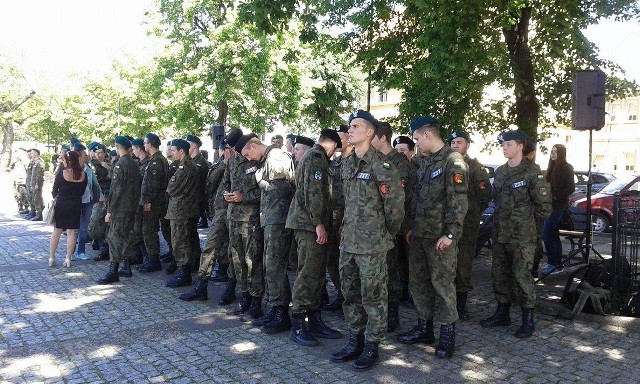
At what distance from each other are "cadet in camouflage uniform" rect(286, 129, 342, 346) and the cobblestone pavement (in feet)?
1.21

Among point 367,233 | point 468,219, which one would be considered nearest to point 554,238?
point 468,219

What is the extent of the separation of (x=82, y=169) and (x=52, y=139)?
169ft

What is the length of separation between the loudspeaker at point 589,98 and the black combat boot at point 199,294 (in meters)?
5.36

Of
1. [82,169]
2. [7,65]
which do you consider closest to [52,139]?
[7,65]

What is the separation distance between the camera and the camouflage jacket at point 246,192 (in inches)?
252

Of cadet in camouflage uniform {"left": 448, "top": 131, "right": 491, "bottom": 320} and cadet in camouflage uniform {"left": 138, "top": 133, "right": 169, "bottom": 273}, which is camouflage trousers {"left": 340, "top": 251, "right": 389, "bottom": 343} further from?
cadet in camouflage uniform {"left": 138, "top": 133, "right": 169, "bottom": 273}

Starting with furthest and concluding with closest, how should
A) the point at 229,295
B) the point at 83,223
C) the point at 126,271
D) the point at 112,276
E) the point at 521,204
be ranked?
the point at 83,223, the point at 126,271, the point at 112,276, the point at 229,295, the point at 521,204

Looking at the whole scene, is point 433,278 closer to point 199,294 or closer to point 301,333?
point 301,333

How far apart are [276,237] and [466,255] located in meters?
2.42

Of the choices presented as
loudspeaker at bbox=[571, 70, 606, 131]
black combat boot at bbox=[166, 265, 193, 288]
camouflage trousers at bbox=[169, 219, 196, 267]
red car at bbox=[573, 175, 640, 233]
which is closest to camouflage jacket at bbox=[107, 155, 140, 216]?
camouflage trousers at bbox=[169, 219, 196, 267]

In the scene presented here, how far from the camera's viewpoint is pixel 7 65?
42.4 meters

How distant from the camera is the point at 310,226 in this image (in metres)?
5.38

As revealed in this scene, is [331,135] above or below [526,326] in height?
above

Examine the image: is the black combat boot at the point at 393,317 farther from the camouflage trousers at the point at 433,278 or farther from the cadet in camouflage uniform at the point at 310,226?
the cadet in camouflage uniform at the point at 310,226
